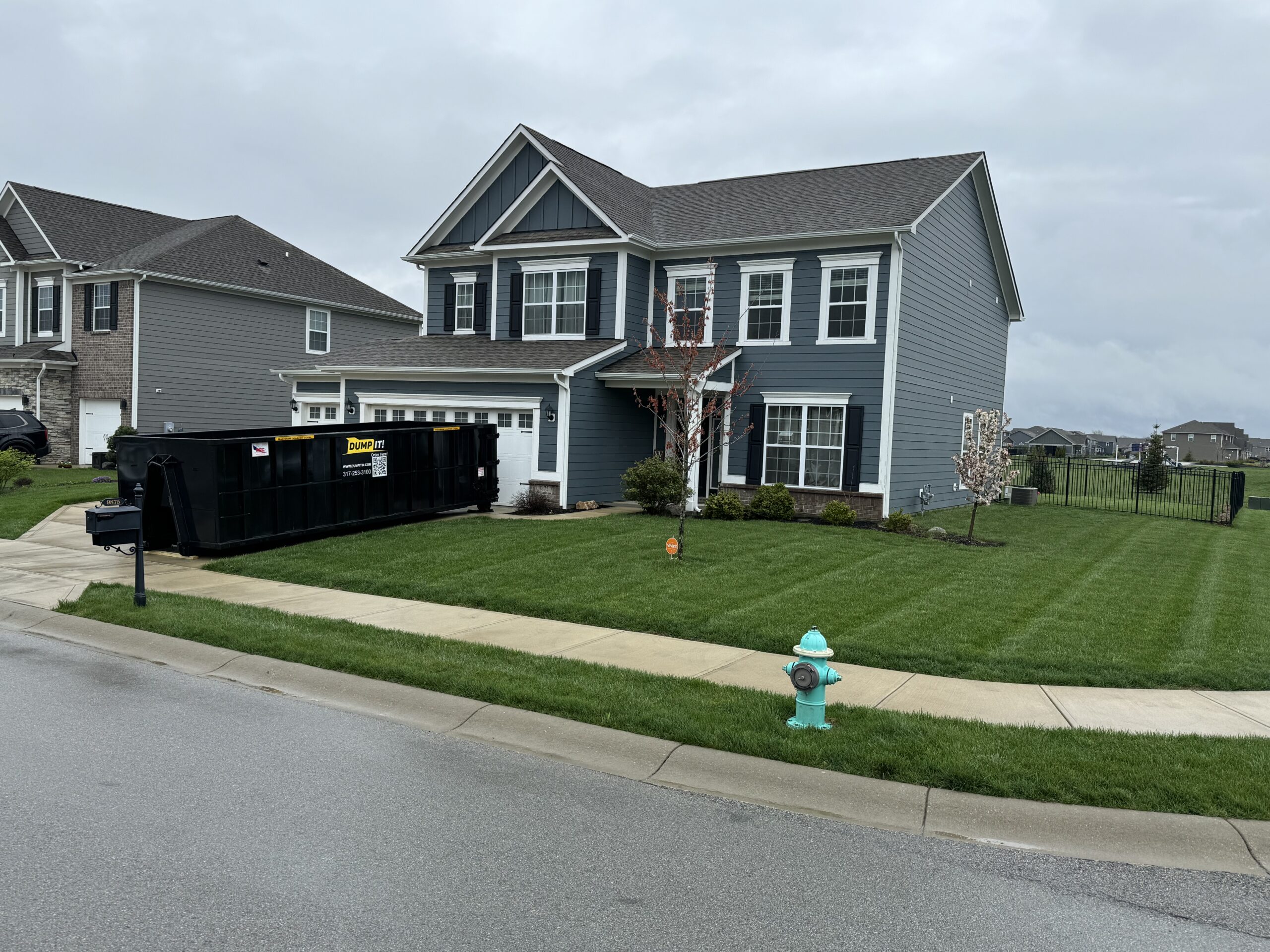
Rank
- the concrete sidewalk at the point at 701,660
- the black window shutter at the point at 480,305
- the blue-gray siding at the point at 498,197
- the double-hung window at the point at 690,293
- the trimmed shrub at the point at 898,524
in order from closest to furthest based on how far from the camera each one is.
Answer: the concrete sidewalk at the point at 701,660, the trimmed shrub at the point at 898,524, the double-hung window at the point at 690,293, the blue-gray siding at the point at 498,197, the black window shutter at the point at 480,305

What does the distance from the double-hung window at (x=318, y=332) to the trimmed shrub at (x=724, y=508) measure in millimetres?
20656

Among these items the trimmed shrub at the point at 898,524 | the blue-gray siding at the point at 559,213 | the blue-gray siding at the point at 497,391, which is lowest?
the trimmed shrub at the point at 898,524

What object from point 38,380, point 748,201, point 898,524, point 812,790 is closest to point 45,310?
point 38,380

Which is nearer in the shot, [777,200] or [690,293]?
[690,293]

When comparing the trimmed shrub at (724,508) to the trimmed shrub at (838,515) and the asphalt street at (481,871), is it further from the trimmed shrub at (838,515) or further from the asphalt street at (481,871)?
the asphalt street at (481,871)

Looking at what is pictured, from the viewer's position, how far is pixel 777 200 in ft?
73.9

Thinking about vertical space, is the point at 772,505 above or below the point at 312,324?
below

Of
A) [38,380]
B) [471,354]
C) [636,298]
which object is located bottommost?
[38,380]

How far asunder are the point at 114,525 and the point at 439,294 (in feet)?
51.6

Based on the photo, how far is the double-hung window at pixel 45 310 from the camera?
32.2 meters

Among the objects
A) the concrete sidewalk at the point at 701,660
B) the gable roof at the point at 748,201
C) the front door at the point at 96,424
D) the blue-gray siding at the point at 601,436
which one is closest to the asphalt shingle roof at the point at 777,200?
the gable roof at the point at 748,201

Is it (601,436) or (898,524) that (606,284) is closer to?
(601,436)

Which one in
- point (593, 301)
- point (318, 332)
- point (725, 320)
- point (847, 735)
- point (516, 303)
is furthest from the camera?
point (318, 332)

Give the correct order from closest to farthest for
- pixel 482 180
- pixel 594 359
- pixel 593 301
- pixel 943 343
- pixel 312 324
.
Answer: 1. pixel 594 359
2. pixel 593 301
3. pixel 943 343
4. pixel 482 180
5. pixel 312 324
